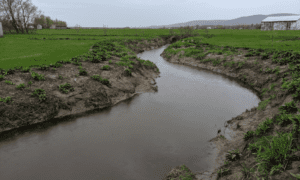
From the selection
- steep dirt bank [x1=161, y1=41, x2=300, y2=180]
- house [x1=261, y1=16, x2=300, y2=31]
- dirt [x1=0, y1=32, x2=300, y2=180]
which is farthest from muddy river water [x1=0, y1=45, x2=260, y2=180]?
house [x1=261, y1=16, x2=300, y2=31]

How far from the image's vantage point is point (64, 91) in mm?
14195

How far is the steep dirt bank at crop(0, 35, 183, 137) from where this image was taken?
12023mm

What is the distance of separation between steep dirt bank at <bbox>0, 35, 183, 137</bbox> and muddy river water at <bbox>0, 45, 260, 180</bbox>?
103 cm

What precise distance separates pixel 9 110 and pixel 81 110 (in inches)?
183

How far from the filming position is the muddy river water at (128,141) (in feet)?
26.9

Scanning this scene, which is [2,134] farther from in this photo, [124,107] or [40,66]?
[124,107]

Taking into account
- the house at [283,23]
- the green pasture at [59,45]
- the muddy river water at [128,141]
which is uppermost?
the house at [283,23]

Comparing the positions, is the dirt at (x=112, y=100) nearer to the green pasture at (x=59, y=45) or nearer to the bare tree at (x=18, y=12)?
the green pasture at (x=59, y=45)

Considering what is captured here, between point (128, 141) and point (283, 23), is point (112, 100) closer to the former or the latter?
point (128, 141)

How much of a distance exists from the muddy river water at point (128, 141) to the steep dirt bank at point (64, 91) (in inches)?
40.4

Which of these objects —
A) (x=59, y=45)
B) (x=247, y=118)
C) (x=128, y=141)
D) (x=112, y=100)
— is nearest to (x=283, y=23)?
(x=247, y=118)

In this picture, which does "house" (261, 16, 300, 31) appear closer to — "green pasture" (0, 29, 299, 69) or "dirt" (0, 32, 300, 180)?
"green pasture" (0, 29, 299, 69)

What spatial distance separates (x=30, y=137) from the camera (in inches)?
426

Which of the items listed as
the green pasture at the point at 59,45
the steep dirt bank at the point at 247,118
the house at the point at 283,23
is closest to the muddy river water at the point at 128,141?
the steep dirt bank at the point at 247,118
